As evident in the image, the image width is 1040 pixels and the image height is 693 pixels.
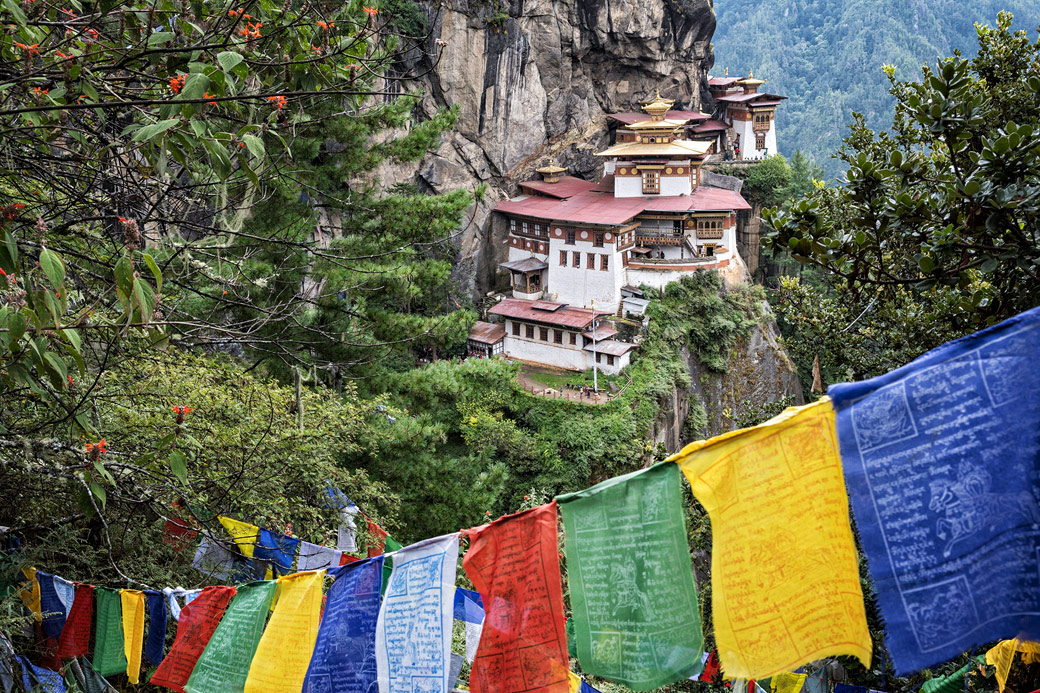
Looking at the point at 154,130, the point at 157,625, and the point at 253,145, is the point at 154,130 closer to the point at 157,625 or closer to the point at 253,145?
the point at 253,145

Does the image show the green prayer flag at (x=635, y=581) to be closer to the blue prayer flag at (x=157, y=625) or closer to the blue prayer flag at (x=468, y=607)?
the blue prayer flag at (x=468, y=607)

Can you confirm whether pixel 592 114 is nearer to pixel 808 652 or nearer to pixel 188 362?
pixel 188 362

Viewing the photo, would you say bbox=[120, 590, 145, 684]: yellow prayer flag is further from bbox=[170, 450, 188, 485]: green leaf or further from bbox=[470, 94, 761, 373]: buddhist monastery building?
bbox=[470, 94, 761, 373]: buddhist monastery building

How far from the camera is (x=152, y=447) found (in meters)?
6.30

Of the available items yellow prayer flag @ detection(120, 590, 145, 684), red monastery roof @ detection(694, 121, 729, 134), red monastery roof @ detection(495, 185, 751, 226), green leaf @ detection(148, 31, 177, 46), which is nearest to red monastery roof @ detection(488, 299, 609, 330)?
red monastery roof @ detection(495, 185, 751, 226)

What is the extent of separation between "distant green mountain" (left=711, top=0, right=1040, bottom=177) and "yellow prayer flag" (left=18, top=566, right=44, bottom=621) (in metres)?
47.4

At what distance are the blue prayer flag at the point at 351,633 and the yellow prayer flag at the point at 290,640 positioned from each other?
90 mm

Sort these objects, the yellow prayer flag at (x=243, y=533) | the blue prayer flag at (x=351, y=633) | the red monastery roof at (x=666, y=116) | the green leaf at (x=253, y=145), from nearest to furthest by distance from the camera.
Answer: the green leaf at (x=253, y=145) → the blue prayer flag at (x=351, y=633) → the yellow prayer flag at (x=243, y=533) → the red monastery roof at (x=666, y=116)

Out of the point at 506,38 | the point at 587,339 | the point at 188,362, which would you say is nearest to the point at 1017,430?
the point at 188,362

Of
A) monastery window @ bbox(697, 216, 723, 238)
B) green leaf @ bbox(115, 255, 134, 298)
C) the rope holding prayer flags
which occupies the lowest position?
the rope holding prayer flags

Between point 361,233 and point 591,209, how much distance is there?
13616 millimetres

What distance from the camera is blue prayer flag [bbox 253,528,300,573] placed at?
6.68 m

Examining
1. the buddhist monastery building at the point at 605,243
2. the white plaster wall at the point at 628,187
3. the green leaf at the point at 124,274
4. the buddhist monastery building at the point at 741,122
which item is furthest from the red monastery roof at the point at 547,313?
the green leaf at the point at 124,274

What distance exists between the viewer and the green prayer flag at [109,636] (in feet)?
16.1
